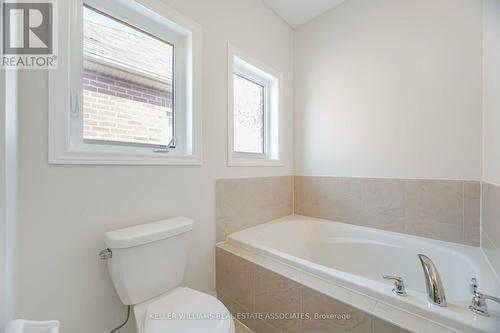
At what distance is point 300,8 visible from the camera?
2057 mm

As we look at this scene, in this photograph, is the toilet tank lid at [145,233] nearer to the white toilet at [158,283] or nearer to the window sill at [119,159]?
the white toilet at [158,283]

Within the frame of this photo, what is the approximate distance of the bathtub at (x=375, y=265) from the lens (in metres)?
0.80

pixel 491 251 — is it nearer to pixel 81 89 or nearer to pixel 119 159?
pixel 119 159

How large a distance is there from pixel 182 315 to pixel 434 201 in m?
1.78

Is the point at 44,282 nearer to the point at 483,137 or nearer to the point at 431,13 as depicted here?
the point at 483,137

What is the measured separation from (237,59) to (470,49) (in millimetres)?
1615

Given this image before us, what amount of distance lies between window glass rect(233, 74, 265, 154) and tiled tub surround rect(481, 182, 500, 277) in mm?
1618

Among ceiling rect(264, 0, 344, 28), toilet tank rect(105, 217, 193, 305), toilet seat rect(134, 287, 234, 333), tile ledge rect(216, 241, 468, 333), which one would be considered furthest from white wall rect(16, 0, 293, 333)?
ceiling rect(264, 0, 344, 28)

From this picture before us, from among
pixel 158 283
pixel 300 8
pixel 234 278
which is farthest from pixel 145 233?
pixel 300 8

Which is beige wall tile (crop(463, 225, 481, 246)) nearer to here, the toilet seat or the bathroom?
the bathroom

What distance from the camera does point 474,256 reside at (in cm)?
129

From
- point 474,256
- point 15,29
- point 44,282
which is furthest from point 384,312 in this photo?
point 15,29

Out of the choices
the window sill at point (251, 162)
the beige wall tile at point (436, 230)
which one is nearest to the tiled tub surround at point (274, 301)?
the window sill at point (251, 162)

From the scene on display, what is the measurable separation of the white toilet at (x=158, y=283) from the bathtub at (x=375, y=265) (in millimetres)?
419
